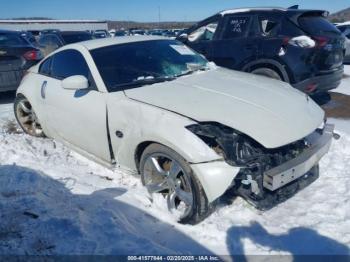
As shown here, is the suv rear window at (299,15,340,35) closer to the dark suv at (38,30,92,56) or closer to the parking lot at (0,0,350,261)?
the parking lot at (0,0,350,261)

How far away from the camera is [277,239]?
9.48 ft

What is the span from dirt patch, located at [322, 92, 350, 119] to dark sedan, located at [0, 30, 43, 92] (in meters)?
6.09

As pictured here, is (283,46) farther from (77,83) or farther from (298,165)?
(77,83)

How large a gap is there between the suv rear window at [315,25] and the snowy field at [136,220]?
109 inches

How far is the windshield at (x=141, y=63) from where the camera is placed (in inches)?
147

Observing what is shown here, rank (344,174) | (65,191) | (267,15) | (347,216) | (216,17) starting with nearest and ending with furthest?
1. (347,216)
2. (65,191)
3. (344,174)
4. (267,15)
5. (216,17)

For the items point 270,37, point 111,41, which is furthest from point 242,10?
point 111,41

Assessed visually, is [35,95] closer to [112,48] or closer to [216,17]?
[112,48]

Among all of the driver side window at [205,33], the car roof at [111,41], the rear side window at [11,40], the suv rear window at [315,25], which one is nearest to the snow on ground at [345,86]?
the suv rear window at [315,25]

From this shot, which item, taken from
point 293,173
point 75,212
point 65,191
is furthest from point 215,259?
point 65,191

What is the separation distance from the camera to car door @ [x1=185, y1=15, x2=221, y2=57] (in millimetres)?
6911

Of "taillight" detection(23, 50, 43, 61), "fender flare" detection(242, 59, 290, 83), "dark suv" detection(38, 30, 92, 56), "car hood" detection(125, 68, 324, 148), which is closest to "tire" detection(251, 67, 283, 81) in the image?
"fender flare" detection(242, 59, 290, 83)

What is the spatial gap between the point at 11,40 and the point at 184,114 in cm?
615

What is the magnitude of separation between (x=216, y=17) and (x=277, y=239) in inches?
202
